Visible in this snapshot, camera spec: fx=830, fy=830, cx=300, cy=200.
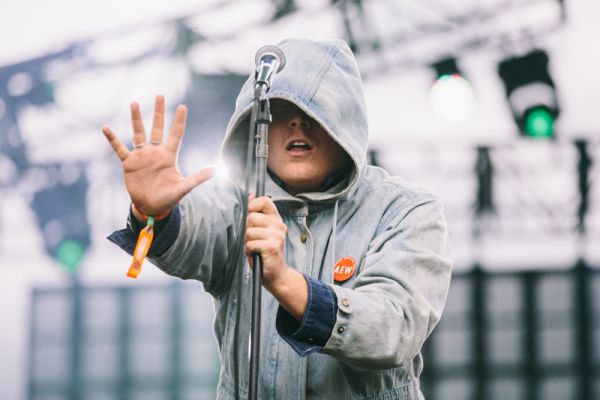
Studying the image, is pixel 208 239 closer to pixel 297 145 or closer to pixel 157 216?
pixel 157 216

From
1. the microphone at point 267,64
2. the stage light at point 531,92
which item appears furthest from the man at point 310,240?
the stage light at point 531,92

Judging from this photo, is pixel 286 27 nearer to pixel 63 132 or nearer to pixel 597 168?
pixel 63 132

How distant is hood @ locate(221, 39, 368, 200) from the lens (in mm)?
1651

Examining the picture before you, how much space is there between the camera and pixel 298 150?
170 centimetres

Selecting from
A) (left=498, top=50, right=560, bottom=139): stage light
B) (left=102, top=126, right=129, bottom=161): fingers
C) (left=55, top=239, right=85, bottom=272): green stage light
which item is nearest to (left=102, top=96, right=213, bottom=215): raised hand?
(left=102, top=126, right=129, bottom=161): fingers

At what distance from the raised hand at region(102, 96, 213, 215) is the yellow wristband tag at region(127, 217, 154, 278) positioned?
3 cm

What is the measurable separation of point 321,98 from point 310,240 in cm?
28

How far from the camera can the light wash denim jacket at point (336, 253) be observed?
1481 mm

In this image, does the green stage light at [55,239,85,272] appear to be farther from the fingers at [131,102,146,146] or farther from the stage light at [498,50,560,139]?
the fingers at [131,102,146,146]

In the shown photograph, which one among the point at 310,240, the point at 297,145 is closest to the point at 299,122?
the point at 297,145

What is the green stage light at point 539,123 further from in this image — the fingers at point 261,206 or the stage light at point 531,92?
the fingers at point 261,206

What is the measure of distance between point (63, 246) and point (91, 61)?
1600 millimetres

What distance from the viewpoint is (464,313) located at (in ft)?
27.7

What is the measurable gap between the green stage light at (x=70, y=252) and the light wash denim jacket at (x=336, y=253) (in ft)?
15.9
